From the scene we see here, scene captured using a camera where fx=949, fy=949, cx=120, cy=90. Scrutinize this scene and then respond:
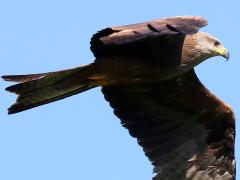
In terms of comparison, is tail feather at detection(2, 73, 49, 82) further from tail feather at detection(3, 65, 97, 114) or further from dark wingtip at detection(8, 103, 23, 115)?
dark wingtip at detection(8, 103, 23, 115)

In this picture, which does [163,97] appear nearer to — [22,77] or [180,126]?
[180,126]

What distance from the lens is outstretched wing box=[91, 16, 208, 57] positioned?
11.2 metres

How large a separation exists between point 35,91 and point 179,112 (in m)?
2.44

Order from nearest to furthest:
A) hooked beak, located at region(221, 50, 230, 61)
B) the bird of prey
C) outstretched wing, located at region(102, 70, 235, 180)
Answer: the bird of prey < hooked beak, located at region(221, 50, 230, 61) < outstretched wing, located at region(102, 70, 235, 180)

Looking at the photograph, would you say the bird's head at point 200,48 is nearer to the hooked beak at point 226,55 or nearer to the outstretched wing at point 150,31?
the hooked beak at point 226,55

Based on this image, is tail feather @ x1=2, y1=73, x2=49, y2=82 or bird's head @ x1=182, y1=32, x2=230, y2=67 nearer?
tail feather @ x1=2, y1=73, x2=49, y2=82

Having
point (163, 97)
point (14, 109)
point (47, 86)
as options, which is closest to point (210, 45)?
point (163, 97)

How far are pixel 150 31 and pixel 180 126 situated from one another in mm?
3292

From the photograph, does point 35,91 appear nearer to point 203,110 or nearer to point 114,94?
point 114,94

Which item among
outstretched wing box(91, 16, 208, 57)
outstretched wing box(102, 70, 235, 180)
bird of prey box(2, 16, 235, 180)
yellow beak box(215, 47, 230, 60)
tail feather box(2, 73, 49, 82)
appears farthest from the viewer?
outstretched wing box(102, 70, 235, 180)

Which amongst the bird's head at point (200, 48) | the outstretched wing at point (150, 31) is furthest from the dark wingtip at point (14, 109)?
the bird's head at point (200, 48)

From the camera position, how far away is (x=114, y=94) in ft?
45.2

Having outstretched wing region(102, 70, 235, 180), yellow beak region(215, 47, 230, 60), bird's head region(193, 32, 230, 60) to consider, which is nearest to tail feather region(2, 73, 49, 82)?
outstretched wing region(102, 70, 235, 180)

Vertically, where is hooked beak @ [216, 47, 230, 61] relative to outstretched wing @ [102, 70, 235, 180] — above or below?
above
